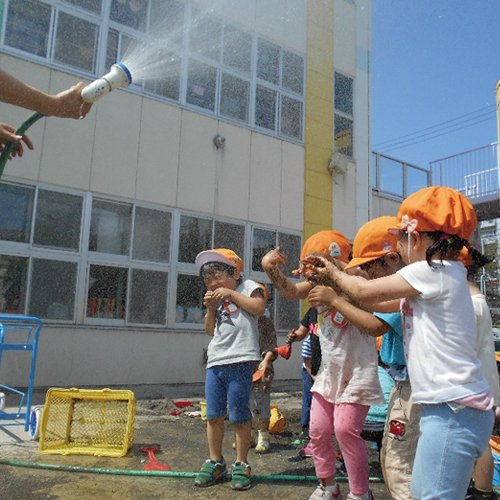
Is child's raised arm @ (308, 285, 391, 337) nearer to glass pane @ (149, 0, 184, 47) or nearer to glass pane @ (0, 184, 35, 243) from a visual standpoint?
glass pane @ (0, 184, 35, 243)

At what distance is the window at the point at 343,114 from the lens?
11781 millimetres

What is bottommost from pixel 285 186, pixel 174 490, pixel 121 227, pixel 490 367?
pixel 174 490

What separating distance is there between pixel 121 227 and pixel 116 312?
135 centimetres

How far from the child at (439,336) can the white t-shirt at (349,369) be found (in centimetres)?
89

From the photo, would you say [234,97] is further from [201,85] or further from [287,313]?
[287,313]

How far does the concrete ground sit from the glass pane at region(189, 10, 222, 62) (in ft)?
22.4

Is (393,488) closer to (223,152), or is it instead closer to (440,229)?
(440,229)

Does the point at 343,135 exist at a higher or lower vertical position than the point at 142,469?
higher

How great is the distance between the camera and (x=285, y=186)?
1044cm

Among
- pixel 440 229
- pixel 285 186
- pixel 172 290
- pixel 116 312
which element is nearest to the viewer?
pixel 440 229

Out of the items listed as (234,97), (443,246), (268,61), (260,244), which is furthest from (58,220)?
(443,246)

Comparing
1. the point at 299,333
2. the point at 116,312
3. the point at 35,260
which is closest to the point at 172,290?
the point at 116,312

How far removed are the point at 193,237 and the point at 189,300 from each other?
1106 mm

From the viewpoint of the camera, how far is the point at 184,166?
8945mm
